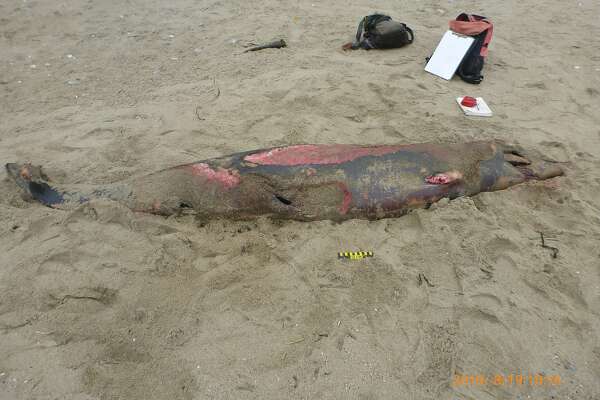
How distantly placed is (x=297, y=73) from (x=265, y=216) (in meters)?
2.29

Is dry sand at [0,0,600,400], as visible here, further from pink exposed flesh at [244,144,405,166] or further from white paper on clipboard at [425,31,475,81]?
pink exposed flesh at [244,144,405,166]

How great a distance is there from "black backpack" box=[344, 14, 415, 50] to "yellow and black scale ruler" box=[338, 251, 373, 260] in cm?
330

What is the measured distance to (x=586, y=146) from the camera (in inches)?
125

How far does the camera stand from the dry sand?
1727 mm

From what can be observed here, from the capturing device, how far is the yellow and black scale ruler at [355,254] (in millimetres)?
2215

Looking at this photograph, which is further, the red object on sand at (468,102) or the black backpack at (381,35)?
the black backpack at (381,35)

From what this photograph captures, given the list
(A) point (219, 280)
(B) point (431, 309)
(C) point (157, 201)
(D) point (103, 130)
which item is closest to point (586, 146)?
(B) point (431, 309)
